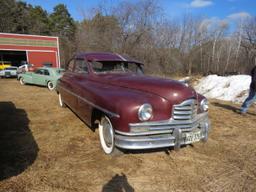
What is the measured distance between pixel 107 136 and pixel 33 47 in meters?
26.2

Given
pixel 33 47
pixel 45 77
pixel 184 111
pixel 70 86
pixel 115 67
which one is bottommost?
pixel 45 77

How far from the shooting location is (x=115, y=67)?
5629 mm

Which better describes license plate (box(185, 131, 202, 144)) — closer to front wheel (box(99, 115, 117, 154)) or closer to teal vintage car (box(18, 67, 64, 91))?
front wheel (box(99, 115, 117, 154))

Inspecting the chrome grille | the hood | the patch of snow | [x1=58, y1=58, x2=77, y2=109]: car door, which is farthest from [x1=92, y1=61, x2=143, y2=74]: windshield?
the patch of snow

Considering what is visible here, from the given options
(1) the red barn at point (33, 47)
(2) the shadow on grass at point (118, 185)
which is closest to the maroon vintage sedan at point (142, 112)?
(2) the shadow on grass at point (118, 185)

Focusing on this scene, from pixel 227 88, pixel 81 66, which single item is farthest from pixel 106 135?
pixel 227 88

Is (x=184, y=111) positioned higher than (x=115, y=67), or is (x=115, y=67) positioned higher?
(x=115, y=67)

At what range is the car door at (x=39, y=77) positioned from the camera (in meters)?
13.9

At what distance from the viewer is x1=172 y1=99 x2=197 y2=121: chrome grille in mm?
3786

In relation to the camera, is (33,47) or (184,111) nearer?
(184,111)

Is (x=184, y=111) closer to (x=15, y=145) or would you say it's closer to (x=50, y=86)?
(x=15, y=145)

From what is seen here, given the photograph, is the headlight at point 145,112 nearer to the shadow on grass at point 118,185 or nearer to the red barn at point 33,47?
the shadow on grass at point 118,185

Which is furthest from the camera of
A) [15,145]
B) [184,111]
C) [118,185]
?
[15,145]

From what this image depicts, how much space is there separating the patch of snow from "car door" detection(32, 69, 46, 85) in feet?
30.8
